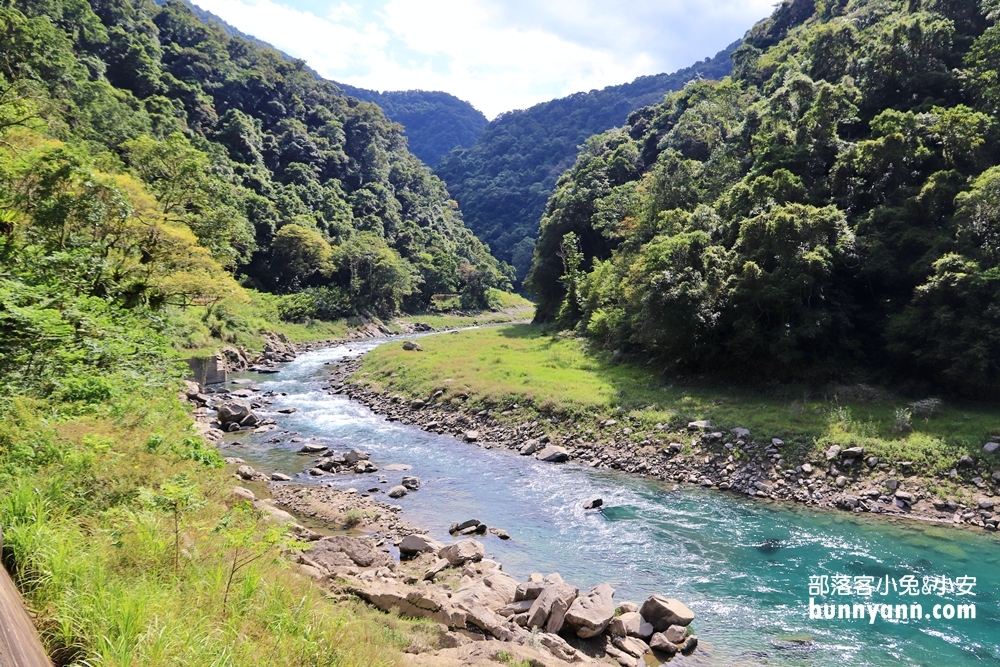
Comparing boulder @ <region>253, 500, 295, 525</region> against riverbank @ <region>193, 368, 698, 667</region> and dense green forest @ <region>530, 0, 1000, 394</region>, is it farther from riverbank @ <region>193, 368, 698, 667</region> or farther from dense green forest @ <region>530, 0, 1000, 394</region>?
dense green forest @ <region>530, 0, 1000, 394</region>

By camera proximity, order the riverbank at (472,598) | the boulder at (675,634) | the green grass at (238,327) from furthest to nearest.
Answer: the green grass at (238,327) → the boulder at (675,634) → the riverbank at (472,598)

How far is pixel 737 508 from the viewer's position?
15992 millimetres

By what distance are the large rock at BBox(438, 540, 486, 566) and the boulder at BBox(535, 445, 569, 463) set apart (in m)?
8.49

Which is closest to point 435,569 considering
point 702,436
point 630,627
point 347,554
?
point 347,554

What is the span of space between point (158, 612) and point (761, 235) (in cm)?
2547

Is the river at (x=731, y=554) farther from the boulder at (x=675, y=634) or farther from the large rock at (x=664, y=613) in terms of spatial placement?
the large rock at (x=664, y=613)

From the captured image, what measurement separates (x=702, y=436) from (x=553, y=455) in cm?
584

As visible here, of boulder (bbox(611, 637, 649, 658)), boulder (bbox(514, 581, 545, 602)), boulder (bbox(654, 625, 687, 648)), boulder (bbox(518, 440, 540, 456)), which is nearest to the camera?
boulder (bbox(611, 637, 649, 658))

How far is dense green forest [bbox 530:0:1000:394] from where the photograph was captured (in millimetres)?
19406

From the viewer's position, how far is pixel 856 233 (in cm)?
2359

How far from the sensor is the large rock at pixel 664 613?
9.71 meters

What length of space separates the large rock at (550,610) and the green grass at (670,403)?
12.2 meters

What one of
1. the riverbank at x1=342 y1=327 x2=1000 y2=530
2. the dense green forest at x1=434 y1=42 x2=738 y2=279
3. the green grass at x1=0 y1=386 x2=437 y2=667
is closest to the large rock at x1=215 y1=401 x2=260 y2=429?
the riverbank at x1=342 y1=327 x2=1000 y2=530

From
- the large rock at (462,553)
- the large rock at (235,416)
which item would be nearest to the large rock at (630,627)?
the large rock at (462,553)
